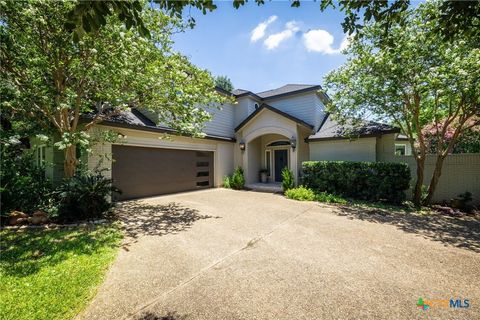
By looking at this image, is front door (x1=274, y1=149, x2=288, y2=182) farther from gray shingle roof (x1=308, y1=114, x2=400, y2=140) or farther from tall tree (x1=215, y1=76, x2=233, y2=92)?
tall tree (x1=215, y1=76, x2=233, y2=92)

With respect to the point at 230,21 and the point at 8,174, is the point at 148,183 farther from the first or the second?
the point at 230,21

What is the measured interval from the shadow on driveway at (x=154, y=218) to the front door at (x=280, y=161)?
8.02m

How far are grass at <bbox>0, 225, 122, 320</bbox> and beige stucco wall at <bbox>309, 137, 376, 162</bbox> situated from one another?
34.8 ft

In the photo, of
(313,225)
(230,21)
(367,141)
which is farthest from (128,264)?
(367,141)

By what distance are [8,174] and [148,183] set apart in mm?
4734

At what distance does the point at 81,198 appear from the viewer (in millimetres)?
6309

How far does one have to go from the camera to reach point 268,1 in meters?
3.85

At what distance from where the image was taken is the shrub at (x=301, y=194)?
1034 cm

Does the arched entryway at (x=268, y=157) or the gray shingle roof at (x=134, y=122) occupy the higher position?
the gray shingle roof at (x=134, y=122)

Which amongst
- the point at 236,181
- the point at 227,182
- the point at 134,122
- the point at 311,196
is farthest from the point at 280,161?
the point at 134,122

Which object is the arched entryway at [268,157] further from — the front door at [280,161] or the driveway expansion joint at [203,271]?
the driveway expansion joint at [203,271]

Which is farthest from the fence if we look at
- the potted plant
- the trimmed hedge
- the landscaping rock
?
the landscaping rock

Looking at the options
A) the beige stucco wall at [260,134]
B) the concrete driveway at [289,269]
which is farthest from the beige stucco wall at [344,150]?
the concrete driveway at [289,269]

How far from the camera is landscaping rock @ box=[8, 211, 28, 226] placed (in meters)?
5.96
